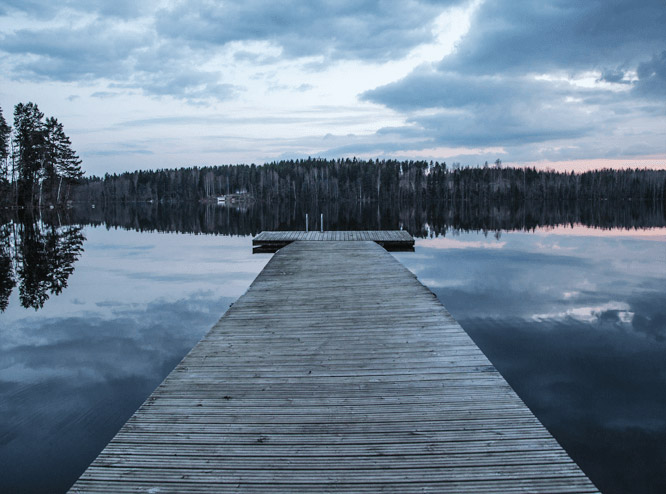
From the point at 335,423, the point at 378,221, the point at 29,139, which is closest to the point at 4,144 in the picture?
the point at 29,139

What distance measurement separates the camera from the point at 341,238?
19.3 m

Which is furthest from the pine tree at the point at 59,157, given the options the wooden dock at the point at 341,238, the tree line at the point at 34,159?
the wooden dock at the point at 341,238

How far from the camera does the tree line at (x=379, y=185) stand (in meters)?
126

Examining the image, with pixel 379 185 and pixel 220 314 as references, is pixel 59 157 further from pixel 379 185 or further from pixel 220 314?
pixel 379 185

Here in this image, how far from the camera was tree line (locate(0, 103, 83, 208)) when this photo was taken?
180 feet

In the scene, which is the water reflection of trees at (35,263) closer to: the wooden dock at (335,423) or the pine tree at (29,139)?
the wooden dock at (335,423)

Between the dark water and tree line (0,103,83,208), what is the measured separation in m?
42.0

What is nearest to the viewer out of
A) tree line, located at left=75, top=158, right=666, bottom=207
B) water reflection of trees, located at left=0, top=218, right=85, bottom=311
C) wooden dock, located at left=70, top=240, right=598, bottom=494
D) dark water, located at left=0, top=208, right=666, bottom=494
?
wooden dock, located at left=70, top=240, right=598, bottom=494

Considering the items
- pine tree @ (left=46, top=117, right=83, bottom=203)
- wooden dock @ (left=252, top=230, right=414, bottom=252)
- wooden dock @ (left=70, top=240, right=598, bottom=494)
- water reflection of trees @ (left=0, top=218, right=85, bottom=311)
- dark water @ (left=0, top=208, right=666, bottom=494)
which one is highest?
pine tree @ (left=46, top=117, right=83, bottom=203)

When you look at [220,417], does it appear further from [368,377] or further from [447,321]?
[447,321]

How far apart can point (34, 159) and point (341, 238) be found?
51.8 metres

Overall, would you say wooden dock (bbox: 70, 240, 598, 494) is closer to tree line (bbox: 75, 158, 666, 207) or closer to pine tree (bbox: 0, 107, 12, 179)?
pine tree (bbox: 0, 107, 12, 179)

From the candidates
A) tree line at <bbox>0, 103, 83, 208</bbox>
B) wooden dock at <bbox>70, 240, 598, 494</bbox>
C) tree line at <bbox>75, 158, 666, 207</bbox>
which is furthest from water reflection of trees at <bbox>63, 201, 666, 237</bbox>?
tree line at <bbox>75, 158, 666, 207</bbox>

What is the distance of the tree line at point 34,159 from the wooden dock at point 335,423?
58021 millimetres
